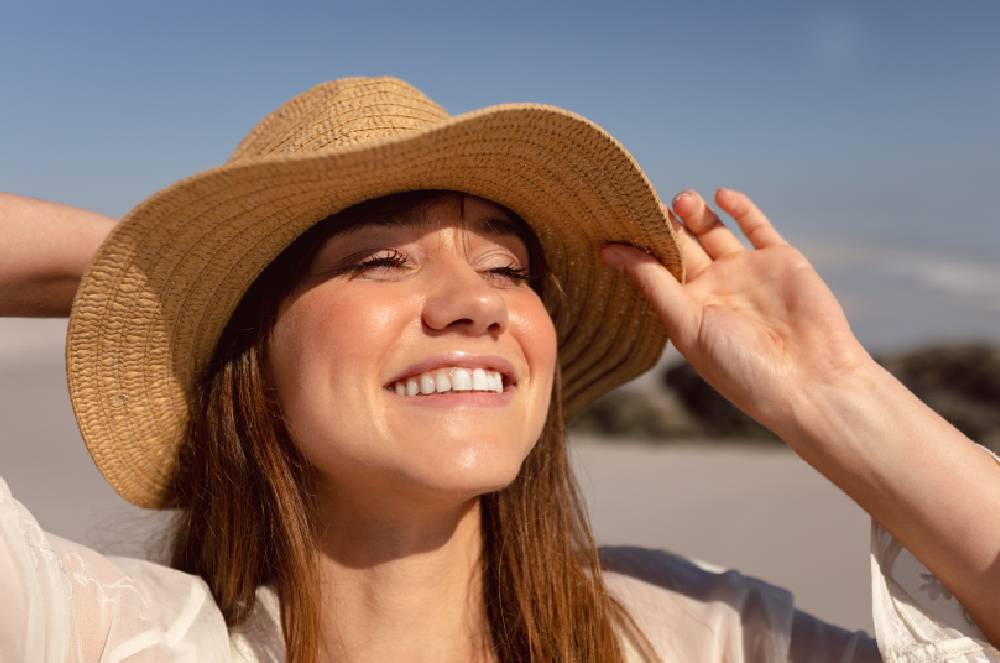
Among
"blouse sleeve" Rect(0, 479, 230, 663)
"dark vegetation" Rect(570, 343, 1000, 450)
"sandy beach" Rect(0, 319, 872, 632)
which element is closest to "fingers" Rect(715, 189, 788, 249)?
"blouse sleeve" Rect(0, 479, 230, 663)

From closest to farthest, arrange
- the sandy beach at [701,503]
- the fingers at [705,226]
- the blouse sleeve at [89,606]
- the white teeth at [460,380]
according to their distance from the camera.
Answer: the blouse sleeve at [89,606]
the white teeth at [460,380]
the fingers at [705,226]
the sandy beach at [701,503]

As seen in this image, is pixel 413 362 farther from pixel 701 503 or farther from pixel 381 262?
pixel 701 503

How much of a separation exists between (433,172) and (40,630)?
1.07 metres

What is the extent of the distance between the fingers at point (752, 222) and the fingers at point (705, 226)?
39 mm

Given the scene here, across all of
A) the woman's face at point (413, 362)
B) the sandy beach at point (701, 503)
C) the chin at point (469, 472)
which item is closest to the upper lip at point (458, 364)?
the woman's face at point (413, 362)

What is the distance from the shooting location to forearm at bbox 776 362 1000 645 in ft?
6.55

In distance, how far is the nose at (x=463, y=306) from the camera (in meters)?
2.05

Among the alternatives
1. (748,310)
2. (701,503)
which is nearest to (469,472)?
(748,310)

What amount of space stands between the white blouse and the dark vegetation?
7.23 meters

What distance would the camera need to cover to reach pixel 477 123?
1.94 meters

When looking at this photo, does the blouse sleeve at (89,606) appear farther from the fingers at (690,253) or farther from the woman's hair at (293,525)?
the fingers at (690,253)

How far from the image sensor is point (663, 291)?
236 cm

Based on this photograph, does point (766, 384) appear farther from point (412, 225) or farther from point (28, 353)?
point (28, 353)

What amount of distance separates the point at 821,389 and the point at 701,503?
549 centimetres
